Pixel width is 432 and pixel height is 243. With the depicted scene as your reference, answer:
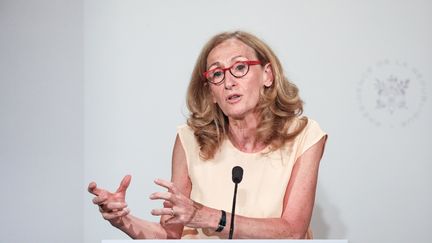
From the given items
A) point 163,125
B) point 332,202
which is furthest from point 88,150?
point 332,202

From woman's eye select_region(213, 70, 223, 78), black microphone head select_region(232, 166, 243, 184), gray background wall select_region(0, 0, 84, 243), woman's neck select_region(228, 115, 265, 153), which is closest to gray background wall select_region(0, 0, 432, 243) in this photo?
gray background wall select_region(0, 0, 84, 243)

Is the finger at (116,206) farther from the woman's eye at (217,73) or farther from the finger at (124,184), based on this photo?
the woman's eye at (217,73)

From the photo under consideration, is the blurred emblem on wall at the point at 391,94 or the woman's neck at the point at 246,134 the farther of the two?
the blurred emblem on wall at the point at 391,94

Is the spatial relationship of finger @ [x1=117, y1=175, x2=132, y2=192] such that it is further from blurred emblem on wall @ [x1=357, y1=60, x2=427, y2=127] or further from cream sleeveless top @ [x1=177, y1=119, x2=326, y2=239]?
blurred emblem on wall @ [x1=357, y1=60, x2=427, y2=127]

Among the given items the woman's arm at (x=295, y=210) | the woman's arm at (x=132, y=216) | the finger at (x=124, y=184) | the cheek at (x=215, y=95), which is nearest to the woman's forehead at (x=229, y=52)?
the cheek at (x=215, y=95)

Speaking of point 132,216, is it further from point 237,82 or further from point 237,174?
point 237,82

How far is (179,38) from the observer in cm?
262

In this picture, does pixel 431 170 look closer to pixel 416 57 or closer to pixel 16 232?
pixel 416 57

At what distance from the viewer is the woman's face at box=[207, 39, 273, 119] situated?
8.32 ft

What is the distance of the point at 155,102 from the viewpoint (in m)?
2.60

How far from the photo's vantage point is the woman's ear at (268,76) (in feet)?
8.42

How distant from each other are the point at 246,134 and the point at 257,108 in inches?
4.8

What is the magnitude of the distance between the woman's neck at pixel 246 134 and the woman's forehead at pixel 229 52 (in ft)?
0.82

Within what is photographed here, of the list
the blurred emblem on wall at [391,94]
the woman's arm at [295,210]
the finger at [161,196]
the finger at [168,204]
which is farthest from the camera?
the blurred emblem on wall at [391,94]
